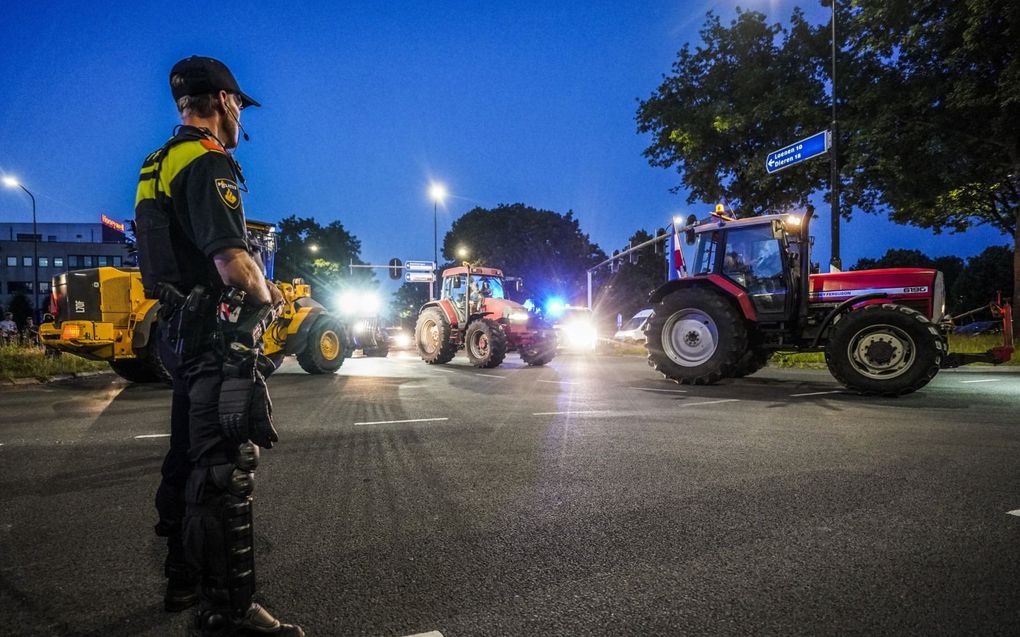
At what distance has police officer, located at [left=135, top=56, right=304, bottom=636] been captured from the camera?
6.01ft

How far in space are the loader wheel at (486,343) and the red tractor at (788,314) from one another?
14.5 ft

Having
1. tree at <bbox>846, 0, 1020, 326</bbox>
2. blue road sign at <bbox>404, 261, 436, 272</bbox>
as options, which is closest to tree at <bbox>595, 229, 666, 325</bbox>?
blue road sign at <bbox>404, 261, 436, 272</bbox>

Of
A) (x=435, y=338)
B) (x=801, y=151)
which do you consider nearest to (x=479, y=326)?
(x=435, y=338)

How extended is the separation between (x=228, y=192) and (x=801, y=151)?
1500cm

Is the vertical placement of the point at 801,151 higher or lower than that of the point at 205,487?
higher

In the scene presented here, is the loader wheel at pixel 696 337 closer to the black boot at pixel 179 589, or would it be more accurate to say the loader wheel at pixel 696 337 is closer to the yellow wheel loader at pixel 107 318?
the yellow wheel loader at pixel 107 318

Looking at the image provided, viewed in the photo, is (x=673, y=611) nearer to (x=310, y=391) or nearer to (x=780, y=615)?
(x=780, y=615)

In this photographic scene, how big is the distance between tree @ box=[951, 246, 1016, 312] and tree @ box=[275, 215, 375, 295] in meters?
60.5

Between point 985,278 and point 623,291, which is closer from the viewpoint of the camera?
point 623,291

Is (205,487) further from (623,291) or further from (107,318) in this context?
(623,291)

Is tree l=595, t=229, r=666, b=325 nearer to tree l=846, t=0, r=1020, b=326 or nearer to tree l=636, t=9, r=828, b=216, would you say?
tree l=636, t=9, r=828, b=216

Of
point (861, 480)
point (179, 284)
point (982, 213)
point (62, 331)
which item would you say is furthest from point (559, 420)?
point (982, 213)

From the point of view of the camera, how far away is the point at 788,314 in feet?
27.8

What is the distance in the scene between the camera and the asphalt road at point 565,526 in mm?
1976
